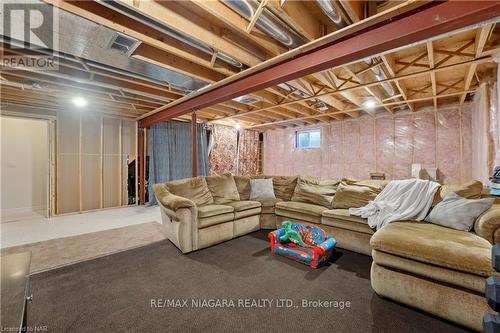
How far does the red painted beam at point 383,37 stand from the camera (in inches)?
60.0

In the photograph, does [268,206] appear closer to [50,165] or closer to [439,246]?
[439,246]

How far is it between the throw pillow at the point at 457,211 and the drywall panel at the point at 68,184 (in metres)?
6.51

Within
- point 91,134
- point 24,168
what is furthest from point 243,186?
point 24,168

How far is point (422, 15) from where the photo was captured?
1.66 m

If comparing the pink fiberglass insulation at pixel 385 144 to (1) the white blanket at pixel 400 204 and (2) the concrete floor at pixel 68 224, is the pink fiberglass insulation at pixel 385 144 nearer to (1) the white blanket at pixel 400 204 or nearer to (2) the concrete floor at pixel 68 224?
(1) the white blanket at pixel 400 204

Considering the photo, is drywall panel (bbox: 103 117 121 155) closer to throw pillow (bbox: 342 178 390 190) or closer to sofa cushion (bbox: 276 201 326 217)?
sofa cushion (bbox: 276 201 326 217)

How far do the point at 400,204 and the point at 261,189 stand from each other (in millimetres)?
2173

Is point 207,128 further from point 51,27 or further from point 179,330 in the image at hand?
point 179,330

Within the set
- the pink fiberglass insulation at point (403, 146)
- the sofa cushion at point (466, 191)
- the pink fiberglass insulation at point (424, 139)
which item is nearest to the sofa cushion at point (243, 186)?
the sofa cushion at point (466, 191)

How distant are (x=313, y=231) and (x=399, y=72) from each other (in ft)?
9.34

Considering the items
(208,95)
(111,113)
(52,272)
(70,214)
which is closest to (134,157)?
(111,113)

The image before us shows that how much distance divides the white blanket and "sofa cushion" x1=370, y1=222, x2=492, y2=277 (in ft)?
0.95

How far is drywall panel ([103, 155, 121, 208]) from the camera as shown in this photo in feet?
17.7

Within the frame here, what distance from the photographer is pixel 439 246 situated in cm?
164
